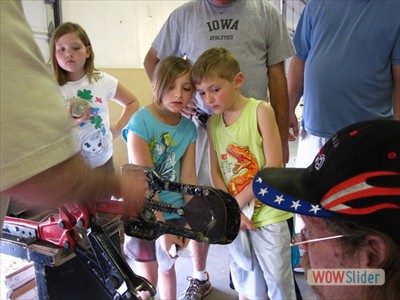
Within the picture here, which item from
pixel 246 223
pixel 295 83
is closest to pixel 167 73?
pixel 246 223

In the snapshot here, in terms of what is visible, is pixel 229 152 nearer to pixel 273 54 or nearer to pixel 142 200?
pixel 273 54

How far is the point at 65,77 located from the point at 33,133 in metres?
1.36

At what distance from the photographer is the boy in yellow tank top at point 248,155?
136 centimetres

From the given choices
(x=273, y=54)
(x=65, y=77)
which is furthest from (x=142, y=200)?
(x=65, y=77)

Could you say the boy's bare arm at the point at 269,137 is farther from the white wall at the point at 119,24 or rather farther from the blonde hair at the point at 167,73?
the white wall at the point at 119,24

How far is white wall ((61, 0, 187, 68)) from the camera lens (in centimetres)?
267

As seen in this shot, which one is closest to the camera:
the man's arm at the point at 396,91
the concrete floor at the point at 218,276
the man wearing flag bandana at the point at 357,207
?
the man wearing flag bandana at the point at 357,207

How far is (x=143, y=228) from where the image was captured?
84 centimetres

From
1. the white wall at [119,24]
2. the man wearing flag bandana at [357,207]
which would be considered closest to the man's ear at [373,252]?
the man wearing flag bandana at [357,207]

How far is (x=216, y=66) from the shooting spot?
135 centimetres

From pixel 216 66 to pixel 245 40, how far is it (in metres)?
0.27

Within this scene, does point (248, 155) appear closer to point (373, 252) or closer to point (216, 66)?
point (216, 66)

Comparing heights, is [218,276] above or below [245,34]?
below

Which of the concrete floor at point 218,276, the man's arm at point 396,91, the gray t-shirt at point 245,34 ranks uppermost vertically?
the gray t-shirt at point 245,34
